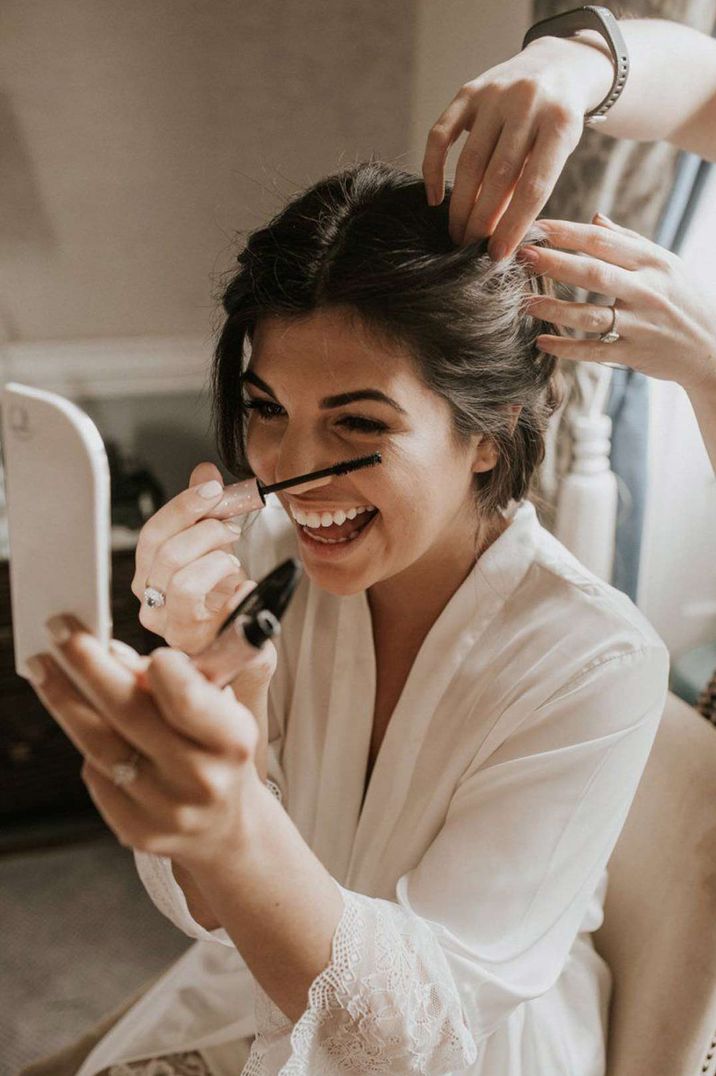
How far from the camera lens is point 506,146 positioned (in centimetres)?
78

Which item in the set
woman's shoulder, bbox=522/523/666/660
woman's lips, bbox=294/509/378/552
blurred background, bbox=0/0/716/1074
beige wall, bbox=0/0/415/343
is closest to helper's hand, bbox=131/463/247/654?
woman's lips, bbox=294/509/378/552

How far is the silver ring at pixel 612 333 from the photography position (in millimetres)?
852

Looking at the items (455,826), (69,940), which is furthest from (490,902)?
(69,940)

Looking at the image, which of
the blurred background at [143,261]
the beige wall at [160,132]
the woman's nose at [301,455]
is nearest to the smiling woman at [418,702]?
the woman's nose at [301,455]

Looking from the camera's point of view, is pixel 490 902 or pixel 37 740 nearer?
pixel 490 902

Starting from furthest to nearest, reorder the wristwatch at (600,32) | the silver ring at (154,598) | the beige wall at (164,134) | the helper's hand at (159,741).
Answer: the beige wall at (164,134)
the wristwatch at (600,32)
the silver ring at (154,598)
the helper's hand at (159,741)

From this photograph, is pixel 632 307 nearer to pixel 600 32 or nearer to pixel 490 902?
pixel 600 32

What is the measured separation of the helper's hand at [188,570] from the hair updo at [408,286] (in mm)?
204

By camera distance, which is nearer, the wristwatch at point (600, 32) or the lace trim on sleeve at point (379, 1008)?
the lace trim on sleeve at point (379, 1008)

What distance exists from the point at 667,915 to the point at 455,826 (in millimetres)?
262

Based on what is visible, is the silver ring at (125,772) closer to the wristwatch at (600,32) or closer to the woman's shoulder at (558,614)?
the woman's shoulder at (558,614)

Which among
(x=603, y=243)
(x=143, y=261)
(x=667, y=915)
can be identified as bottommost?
(x=667, y=915)

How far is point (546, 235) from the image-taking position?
882 mm

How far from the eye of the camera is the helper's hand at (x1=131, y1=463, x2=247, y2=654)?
2.63 feet
